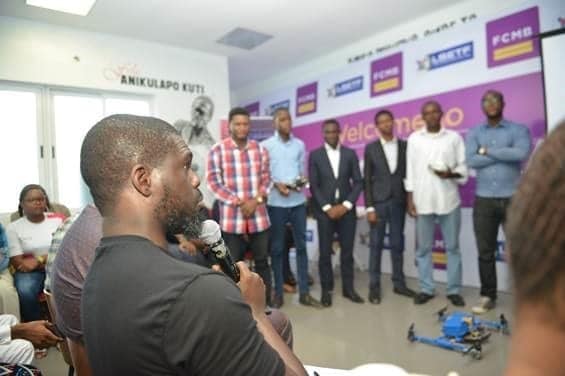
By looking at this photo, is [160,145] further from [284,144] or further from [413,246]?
[413,246]

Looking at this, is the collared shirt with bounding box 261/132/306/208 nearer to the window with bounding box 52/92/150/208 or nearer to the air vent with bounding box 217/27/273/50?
the air vent with bounding box 217/27/273/50

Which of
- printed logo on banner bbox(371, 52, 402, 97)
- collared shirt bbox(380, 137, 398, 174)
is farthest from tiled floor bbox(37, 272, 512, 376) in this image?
printed logo on banner bbox(371, 52, 402, 97)

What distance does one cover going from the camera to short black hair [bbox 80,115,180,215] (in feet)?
2.85

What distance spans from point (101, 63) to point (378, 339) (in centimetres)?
434

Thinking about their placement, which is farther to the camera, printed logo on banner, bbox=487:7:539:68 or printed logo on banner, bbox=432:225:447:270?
printed logo on banner, bbox=432:225:447:270

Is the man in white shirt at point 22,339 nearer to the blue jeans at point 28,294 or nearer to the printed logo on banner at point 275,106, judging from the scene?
the blue jeans at point 28,294

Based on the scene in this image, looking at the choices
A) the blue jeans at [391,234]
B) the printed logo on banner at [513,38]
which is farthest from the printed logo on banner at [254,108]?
the printed logo on banner at [513,38]

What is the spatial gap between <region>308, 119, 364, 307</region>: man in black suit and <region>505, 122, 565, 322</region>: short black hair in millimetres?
3283

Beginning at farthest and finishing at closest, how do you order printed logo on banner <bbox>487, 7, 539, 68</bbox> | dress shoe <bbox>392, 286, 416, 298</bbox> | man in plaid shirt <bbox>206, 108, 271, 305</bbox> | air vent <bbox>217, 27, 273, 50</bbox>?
air vent <bbox>217, 27, 273, 50</bbox> < dress shoe <bbox>392, 286, 416, 298</bbox> < printed logo on banner <bbox>487, 7, 539, 68</bbox> < man in plaid shirt <bbox>206, 108, 271, 305</bbox>

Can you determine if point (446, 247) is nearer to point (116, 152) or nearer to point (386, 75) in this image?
point (386, 75)

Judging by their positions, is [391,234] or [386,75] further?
[386,75]

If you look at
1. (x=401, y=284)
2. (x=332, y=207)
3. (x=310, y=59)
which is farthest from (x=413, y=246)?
(x=310, y=59)

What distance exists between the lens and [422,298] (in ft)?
11.3

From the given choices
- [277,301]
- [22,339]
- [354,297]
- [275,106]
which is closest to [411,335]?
[354,297]
